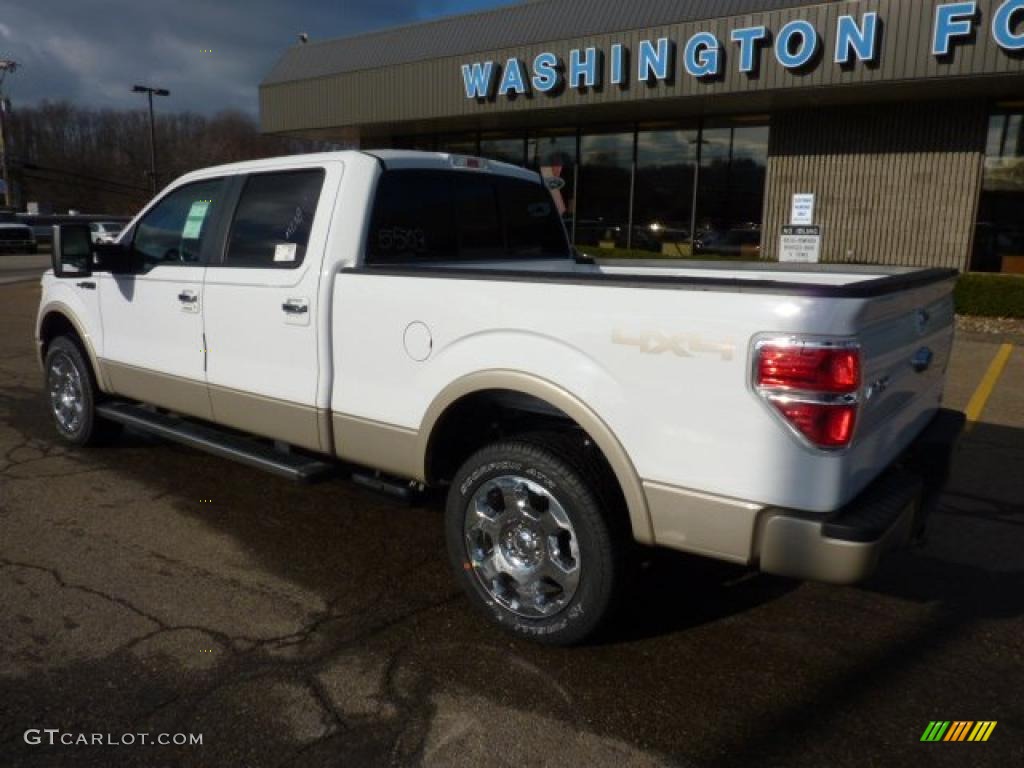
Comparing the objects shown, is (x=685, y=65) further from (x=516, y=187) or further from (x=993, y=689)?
(x=993, y=689)

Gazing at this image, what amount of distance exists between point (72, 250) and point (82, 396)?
1.12 m

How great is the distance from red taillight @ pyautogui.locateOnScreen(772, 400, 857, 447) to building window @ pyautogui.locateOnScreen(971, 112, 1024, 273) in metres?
14.3

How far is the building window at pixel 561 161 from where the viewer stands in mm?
19359

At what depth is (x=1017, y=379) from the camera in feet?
29.0

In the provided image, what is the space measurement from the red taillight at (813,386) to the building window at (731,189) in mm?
15113

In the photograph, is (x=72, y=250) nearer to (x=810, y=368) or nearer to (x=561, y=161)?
(x=810, y=368)

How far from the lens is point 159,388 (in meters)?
4.89

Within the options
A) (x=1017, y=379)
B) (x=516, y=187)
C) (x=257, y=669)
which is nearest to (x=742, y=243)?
(x=1017, y=379)

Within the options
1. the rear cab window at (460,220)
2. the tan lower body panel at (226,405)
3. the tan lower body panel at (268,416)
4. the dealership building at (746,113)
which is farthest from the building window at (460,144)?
the tan lower body panel at (268,416)

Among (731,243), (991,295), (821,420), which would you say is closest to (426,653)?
(821,420)

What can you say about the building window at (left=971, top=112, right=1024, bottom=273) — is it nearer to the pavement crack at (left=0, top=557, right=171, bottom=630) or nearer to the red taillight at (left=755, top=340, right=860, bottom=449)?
the red taillight at (left=755, top=340, right=860, bottom=449)

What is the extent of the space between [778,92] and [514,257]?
1097 cm

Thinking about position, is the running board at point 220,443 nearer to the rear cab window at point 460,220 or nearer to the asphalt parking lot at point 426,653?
the asphalt parking lot at point 426,653

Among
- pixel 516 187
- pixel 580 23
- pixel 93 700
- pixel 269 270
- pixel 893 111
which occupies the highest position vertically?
pixel 580 23
